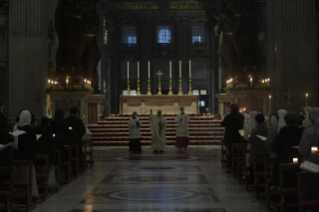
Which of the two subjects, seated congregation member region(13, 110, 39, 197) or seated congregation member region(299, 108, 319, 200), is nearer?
seated congregation member region(299, 108, 319, 200)

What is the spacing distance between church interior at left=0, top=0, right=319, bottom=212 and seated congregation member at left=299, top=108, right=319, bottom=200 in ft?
0.05

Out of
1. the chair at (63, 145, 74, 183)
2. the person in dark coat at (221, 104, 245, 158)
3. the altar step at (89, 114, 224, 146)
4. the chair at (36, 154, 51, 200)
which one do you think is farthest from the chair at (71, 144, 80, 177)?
the altar step at (89, 114, 224, 146)

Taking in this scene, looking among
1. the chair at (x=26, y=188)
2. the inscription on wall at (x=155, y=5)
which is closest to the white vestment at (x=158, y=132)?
the chair at (x=26, y=188)

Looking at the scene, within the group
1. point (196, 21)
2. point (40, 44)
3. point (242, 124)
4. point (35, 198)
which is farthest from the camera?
point (196, 21)

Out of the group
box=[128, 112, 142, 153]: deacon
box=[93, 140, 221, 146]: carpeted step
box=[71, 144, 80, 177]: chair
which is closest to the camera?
box=[71, 144, 80, 177]: chair

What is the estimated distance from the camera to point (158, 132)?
21.8 meters

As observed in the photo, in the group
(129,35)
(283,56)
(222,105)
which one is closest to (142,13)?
(129,35)

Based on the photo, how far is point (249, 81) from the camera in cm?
2289

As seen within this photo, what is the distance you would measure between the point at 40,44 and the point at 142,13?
22.0 meters

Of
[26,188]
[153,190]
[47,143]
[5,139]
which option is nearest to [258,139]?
[153,190]

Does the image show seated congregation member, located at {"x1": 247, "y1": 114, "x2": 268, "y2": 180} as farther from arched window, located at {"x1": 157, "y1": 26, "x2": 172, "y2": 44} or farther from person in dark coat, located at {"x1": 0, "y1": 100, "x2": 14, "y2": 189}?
arched window, located at {"x1": 157, "y1": 26, "x2": 172, "y2": 44}

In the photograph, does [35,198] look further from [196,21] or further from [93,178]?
[196,21]

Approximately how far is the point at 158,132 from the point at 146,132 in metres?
4.09

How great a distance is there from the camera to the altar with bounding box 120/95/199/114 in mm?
Result: 29766
